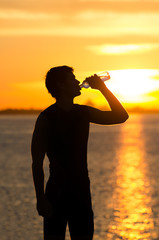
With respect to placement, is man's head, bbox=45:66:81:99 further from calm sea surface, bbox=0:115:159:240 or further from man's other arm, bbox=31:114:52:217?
calm sea surface, bbox=0:115:159:240

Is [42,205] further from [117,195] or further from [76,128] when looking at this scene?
[117,195]

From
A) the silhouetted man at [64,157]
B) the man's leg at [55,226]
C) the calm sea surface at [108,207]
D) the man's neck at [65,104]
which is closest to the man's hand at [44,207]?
the silhouetted man at [64,157]

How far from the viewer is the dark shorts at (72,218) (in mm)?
5746

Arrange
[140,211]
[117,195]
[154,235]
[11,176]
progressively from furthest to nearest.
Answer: [11,176]
[117,195]
[140,211]
[154,235]

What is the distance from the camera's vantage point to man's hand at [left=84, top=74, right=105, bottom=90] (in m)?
5.88

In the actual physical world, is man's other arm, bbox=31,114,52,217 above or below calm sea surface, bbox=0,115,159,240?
above

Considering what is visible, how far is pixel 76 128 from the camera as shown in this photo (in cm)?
577

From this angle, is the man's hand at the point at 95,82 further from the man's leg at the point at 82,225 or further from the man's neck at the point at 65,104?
the man's leg at the point at 82,225

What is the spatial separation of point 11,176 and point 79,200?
44.7m

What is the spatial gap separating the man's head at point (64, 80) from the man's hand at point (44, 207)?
99 cm

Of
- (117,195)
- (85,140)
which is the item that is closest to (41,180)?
(85,140)

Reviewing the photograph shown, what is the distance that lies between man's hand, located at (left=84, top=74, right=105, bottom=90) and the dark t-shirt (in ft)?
1.18

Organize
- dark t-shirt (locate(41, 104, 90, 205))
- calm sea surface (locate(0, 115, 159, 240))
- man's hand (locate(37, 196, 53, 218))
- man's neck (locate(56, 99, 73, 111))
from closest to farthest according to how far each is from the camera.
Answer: man's hand (locate(37, 196, 53, 218)), dark t-shirt (locate(41, 104, 90, 205)), man's neck (locate(56, 99, 73, 111)), calm sea surface (locate(0, 115, 159, 240))

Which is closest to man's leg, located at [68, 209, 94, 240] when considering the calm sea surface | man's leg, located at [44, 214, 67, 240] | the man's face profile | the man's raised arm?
man's leg, located at [44, 214, 67, 240]
